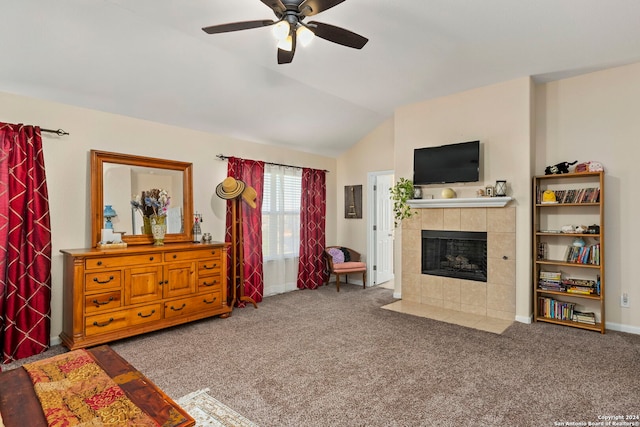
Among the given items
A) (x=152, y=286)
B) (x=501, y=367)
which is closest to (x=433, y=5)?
(x=501, y=367)

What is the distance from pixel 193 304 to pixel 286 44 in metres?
2.98

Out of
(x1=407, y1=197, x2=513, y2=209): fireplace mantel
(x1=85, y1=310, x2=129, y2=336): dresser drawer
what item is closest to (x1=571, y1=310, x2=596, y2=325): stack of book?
(x1=407, y1=197, x2=513, y2=209): fireplace mantel

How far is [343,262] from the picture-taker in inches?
234

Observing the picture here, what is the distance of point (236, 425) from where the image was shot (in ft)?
6.76

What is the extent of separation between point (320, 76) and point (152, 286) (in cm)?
304

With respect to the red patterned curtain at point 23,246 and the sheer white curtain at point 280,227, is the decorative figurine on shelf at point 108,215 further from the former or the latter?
the sheer white curtain at point 280,227

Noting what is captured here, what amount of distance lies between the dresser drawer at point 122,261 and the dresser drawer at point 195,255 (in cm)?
12

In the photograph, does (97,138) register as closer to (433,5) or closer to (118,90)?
(118,90)

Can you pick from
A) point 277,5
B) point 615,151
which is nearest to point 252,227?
point 277,5

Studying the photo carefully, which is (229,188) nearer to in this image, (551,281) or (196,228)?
(196,228)

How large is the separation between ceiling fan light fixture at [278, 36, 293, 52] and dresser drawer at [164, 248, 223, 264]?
2.50m

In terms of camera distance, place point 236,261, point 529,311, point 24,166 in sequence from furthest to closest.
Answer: point 236,261 → point 529,311 → point 24,166

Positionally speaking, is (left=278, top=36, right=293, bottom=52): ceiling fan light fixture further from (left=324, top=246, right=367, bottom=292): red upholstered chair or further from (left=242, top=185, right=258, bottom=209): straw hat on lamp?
(left=324, top=246, right=367, bottom=292): red upholstered chair

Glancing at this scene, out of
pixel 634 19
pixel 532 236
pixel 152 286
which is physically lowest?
pixel 152 286
